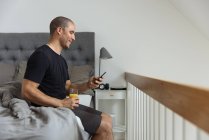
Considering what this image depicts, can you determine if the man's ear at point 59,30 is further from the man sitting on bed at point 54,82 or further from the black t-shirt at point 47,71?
the black t-shirt at point 47,71

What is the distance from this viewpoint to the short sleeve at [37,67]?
5.54ft

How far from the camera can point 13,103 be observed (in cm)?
172

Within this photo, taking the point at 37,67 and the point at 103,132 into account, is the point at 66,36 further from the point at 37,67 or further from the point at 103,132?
the point at 103,132

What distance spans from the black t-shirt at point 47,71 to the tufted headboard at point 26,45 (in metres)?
1.39

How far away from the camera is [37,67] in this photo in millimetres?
1715

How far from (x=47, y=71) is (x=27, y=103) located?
249 millimetres

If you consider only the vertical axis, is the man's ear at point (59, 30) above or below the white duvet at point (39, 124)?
above

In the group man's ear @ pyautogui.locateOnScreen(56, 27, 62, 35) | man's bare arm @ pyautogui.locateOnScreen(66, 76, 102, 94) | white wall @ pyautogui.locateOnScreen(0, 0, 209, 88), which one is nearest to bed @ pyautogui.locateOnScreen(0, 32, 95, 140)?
white wall @ pyautogui.locateOnScreen(0, 0, 209, 88)

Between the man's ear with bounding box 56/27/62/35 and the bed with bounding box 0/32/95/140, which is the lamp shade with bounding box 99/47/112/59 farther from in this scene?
the man's ear with bounding box 56/27/62/35

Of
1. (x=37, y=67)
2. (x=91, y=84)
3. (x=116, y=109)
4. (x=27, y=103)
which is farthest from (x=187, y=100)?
(x=116, y=109)

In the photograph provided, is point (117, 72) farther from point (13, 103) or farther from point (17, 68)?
point (13, 103)

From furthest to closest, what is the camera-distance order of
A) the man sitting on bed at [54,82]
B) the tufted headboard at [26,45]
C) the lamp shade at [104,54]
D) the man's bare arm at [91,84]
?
the tufted headboard at [26,45] < the lamp shade at [104,54] < the man's bare arm at [91,84] < the man sitting on bed at [54,82]

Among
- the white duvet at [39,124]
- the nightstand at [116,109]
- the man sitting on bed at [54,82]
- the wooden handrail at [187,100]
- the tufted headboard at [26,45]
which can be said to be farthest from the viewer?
the nightstand at [116,109]

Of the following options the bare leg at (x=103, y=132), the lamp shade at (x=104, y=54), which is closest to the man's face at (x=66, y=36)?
the bare leg at (x=103, y=132)
